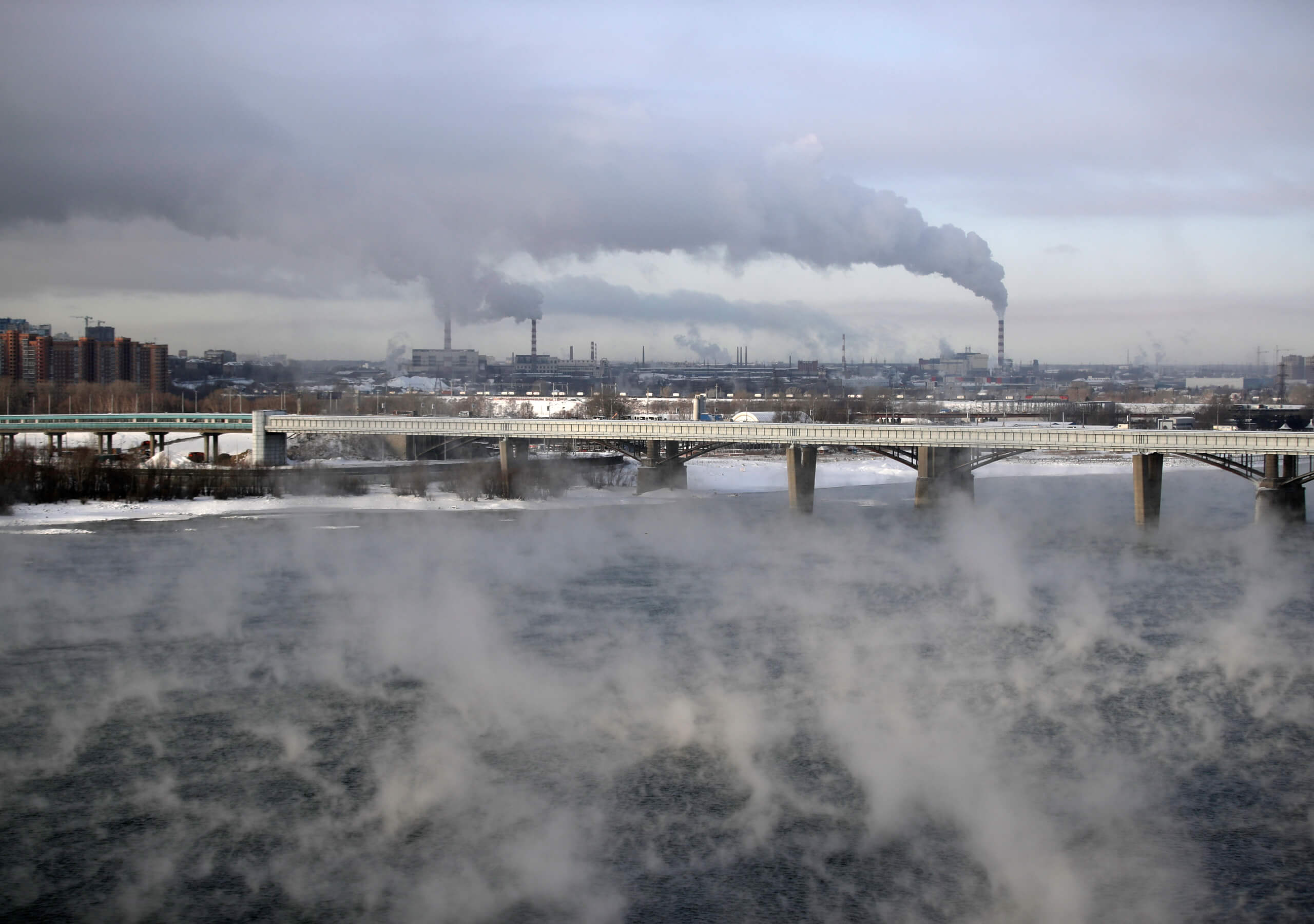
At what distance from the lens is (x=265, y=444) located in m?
47.8

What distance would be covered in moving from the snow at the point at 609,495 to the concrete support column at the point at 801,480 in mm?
4485

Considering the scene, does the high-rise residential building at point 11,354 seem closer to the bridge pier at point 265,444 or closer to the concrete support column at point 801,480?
the bridge pier at point 265,444

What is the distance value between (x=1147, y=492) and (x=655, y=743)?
2505cm

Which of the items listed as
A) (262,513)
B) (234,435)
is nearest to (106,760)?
(262,513)

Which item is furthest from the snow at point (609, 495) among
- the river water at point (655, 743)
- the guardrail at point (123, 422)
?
the river water at point (655, 743)

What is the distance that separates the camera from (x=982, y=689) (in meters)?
16.1

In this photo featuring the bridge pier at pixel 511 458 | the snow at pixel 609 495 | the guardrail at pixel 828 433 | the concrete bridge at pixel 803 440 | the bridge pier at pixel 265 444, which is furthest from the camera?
the bridge pier at pixel 265 444

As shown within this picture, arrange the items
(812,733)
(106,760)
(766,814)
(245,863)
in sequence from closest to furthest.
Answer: (245,863) < (766,814) < (106,760) < (812,733)

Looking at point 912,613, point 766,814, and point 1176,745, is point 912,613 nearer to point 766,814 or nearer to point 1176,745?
point 1176,745

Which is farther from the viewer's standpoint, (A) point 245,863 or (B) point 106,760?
(B) point 106,760

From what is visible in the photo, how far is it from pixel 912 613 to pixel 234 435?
42.7 metres

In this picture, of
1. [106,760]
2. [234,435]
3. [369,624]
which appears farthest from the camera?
[234,435]

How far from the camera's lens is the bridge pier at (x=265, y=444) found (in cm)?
4744

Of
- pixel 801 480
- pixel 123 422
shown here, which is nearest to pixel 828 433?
pixel 801 480
